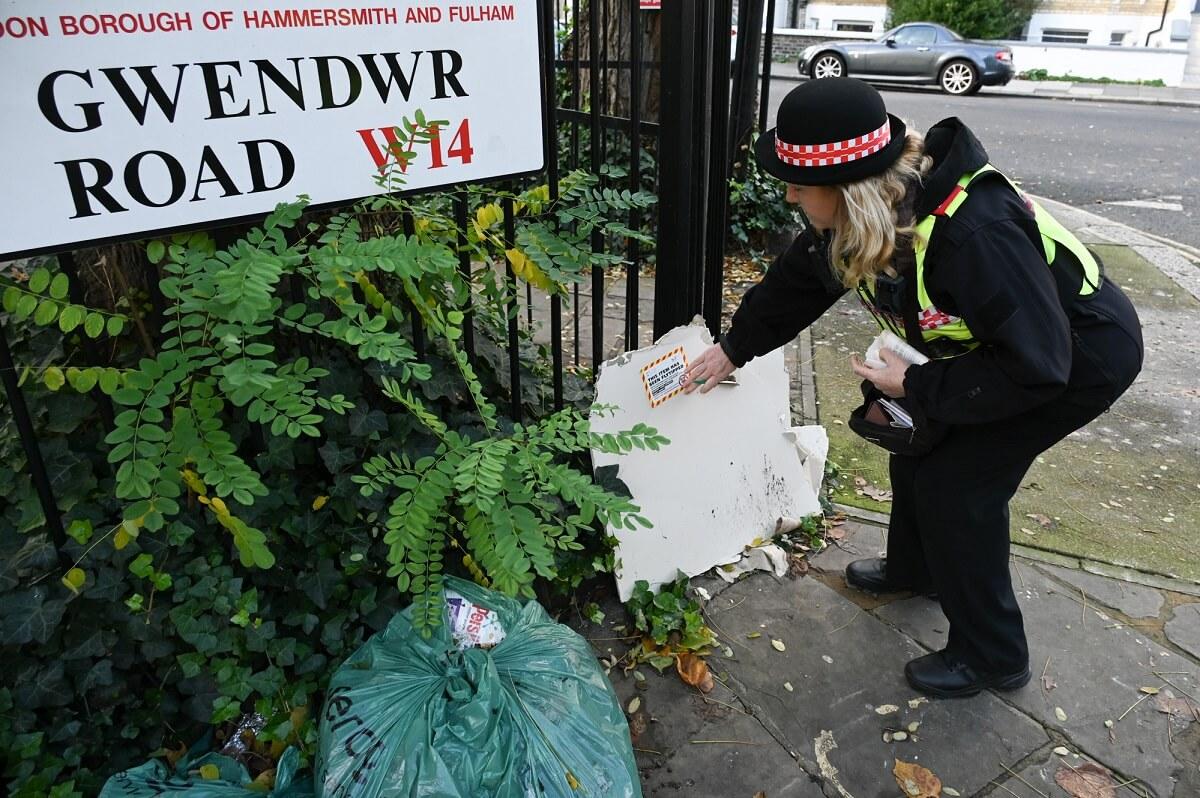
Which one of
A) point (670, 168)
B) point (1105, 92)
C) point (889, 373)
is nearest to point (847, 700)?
point (889, 373)

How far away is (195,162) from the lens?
1.69 metres

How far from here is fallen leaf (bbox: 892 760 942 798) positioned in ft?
6.84

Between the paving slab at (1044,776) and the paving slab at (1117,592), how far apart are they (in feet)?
2.43

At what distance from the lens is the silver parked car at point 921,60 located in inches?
677

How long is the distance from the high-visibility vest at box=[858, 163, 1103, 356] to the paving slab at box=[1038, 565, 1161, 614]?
1241mm

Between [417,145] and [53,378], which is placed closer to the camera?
[53,378]

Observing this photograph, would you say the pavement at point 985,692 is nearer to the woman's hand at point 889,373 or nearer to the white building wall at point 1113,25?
the woman's hand at point 889,373

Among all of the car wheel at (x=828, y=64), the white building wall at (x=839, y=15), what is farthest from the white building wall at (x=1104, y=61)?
the car wheel at (x=828, y=64)

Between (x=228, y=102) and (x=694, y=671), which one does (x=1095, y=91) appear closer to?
(x=694, y=671)

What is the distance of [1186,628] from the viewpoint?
2.64 meters

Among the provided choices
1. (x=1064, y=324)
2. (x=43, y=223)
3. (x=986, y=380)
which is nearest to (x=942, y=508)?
(x=986, y=380)

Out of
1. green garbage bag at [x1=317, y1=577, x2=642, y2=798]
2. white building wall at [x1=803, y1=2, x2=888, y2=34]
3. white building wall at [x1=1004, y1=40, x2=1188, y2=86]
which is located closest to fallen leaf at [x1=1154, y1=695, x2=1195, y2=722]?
green garbage bag at [x1=317, y1=577, x2=642, y2=798]

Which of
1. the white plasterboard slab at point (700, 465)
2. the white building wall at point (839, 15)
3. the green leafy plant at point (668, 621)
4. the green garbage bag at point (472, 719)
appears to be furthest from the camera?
the white building wall at point (839, 15)

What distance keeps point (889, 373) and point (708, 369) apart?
2.04ft
